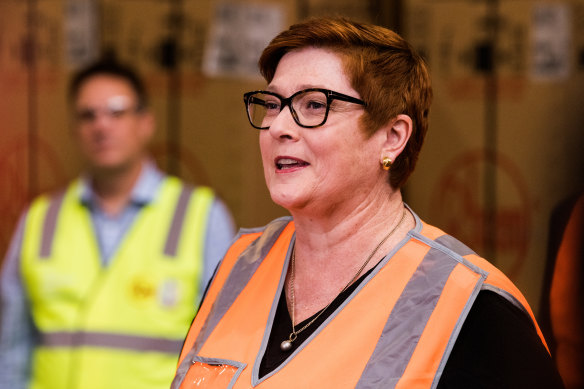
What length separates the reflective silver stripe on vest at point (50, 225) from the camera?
85.9 inches

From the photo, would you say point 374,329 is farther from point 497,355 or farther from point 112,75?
point 112,75

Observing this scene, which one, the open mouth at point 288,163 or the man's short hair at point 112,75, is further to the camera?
the man's short hair at point 112,75

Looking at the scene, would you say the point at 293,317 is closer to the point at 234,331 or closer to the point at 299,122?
the point at 234,331

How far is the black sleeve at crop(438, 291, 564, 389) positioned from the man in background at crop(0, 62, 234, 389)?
1.19m

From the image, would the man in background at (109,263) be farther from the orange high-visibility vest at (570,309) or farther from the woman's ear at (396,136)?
the woman's ear at (396,136)

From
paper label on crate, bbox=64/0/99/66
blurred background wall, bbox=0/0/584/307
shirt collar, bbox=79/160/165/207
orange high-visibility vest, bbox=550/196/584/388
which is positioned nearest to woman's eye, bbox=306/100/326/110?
orange high-visibility vest, bbox=550/196/584/388

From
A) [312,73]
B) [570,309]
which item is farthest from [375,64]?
[570,309]

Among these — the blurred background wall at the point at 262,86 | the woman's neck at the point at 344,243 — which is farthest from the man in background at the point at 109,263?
the woman's neck at the point at 344,243

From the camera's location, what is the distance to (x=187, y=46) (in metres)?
2.51

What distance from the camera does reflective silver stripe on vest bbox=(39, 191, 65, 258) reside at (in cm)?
218

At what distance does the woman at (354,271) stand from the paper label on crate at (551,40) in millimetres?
1141

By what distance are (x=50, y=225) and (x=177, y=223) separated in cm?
39

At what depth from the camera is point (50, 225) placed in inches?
88.0

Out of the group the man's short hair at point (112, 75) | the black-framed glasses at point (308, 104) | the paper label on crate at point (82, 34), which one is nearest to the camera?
the black-framed glasses at point (308, 104)
